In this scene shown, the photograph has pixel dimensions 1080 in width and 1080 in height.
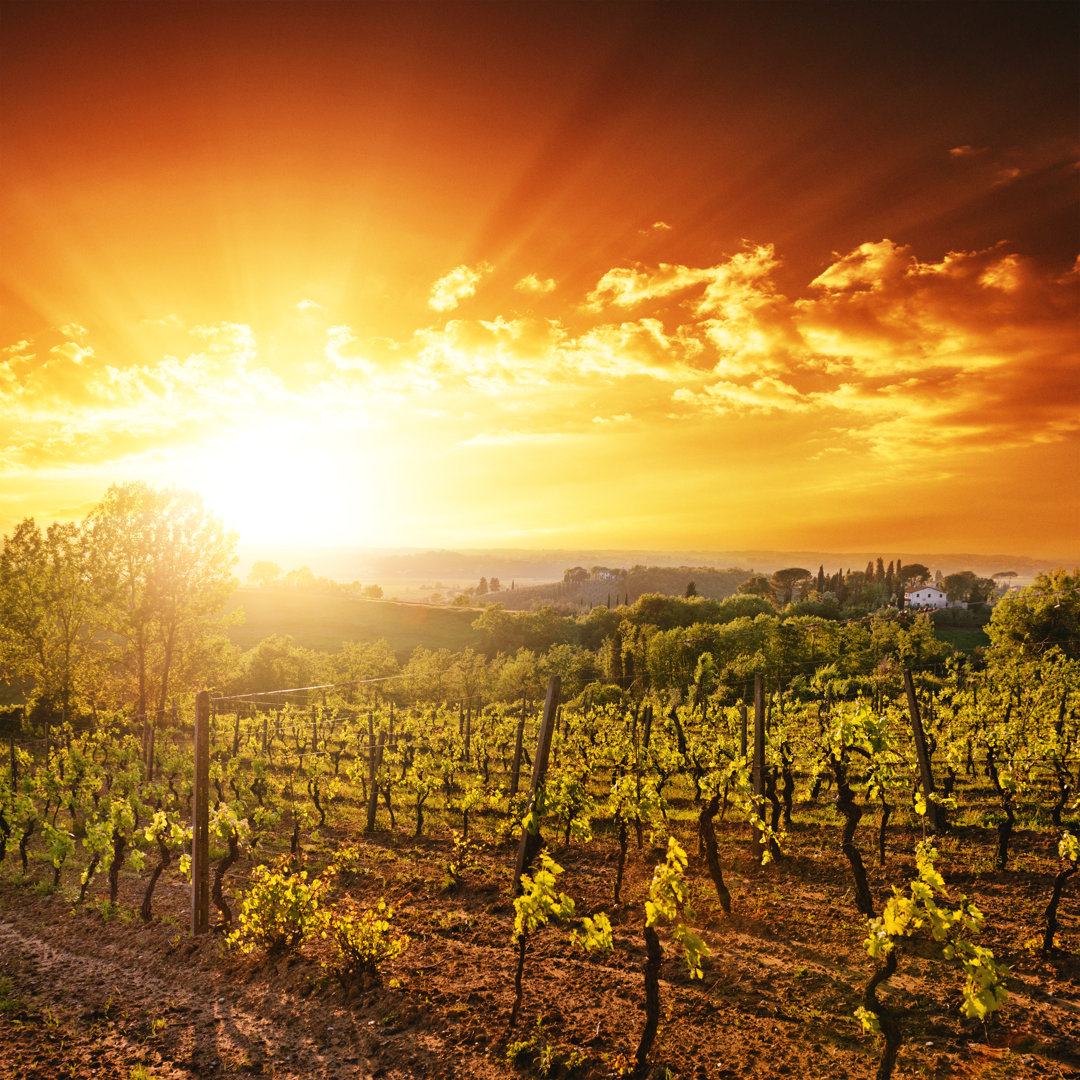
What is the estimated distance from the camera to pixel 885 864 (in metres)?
11.1

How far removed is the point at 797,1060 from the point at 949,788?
12.4m

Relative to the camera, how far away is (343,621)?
8200 cm

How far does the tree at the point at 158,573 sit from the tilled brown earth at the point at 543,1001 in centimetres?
1434

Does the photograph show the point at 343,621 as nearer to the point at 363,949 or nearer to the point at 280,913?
the point at 280,913

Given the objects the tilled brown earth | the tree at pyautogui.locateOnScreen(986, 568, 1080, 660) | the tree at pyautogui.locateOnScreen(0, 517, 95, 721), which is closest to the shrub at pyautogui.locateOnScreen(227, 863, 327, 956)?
the tilled brown earth

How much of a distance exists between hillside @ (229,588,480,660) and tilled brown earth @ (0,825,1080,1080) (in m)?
64.1

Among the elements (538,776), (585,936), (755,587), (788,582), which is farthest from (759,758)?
(788,582)

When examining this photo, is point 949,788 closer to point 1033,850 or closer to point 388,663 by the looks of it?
point 1033,850

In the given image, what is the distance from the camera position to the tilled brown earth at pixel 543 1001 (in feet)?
19.7

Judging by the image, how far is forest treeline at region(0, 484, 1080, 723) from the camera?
22734 millimetres

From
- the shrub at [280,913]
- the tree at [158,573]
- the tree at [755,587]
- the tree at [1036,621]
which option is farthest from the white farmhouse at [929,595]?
the shrub at [280,913]

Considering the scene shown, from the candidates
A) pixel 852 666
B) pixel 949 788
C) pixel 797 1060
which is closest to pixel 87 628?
pixel 797 1060

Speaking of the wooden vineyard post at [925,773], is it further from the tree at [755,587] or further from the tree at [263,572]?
the tree at [755,587]

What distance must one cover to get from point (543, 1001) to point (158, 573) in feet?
72.5
